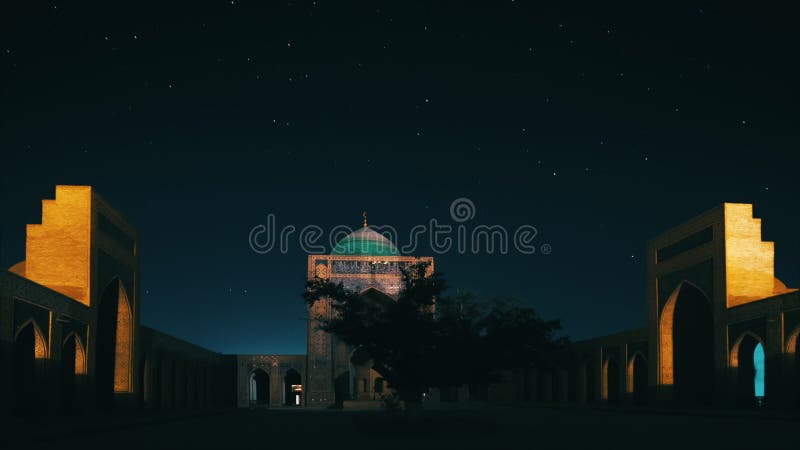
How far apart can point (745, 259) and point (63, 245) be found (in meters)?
16.4

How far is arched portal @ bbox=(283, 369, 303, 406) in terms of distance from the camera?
43375 mm

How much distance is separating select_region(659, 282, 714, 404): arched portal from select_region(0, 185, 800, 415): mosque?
1.4 inches

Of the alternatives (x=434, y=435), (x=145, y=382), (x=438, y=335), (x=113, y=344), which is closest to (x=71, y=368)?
(x=113, y=344)

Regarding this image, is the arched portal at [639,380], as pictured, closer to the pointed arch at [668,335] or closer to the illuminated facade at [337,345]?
the pointed arch at [668,335]

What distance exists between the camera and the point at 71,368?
18922 mm

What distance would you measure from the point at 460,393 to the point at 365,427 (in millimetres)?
23515

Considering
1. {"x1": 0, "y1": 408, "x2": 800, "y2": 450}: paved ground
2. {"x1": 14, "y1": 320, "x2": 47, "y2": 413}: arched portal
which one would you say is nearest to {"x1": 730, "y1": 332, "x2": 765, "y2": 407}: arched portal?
{"x1": 0, "y1": 408, "x2": 800, "y2": 450}: paved ground

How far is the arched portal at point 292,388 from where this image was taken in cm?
4338

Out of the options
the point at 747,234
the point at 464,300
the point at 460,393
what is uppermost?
the point at 747,234

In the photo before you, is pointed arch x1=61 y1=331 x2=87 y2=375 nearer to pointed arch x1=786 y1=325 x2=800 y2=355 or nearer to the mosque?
the mosque

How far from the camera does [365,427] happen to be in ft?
49.2

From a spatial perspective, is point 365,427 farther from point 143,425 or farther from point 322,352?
point 322,352

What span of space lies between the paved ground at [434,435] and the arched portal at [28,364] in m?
2.09

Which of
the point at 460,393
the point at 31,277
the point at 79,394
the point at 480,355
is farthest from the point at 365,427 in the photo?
the point at 460,393
